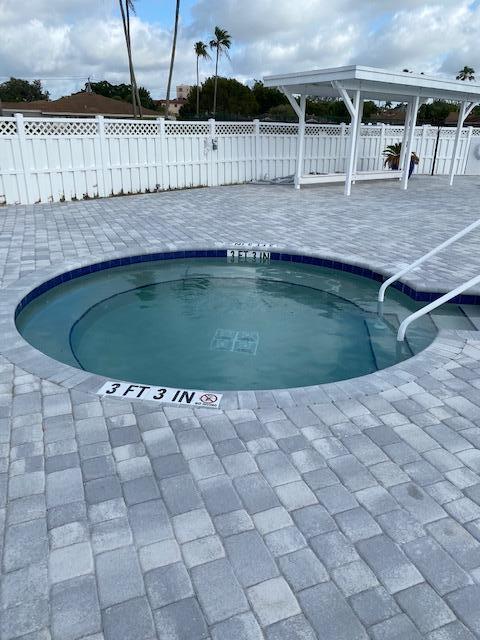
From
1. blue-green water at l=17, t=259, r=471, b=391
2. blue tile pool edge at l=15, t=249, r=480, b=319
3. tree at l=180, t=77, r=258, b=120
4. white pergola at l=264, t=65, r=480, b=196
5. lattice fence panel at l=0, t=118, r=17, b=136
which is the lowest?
blue-green water at l=17, t=259, r=471, b=391

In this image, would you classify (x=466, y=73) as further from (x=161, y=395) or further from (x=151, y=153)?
(x=161, y=395)

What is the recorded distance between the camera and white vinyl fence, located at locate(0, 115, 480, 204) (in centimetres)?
1005

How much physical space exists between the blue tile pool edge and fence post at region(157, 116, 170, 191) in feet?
20.4

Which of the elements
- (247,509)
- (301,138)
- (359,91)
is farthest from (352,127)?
(247,509)

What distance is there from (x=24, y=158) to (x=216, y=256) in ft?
18.4

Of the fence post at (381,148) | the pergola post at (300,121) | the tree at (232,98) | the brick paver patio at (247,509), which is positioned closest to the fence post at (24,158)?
the pergola post at (300,121)

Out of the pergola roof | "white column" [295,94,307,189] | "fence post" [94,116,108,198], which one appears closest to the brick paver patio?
"fence post" [94,116,108,198]

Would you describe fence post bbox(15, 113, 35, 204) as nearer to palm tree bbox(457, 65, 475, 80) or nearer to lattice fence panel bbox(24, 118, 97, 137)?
lattice fence panel bbox(24, 118, 97, 137)

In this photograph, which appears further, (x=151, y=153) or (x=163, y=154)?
(x=163, y=154)

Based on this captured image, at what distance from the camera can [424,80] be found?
12.4 metres

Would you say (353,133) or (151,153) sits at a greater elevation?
(353,133)

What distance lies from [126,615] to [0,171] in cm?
1012

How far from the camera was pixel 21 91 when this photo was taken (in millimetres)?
68125

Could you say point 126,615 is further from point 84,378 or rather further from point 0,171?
point 0,171
